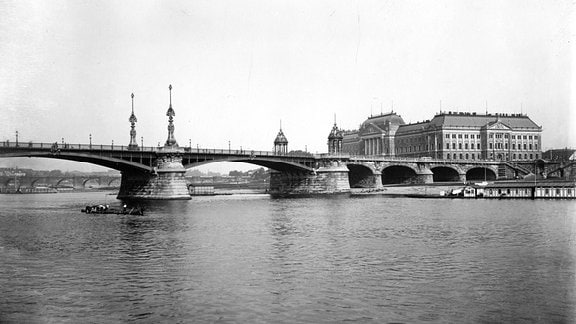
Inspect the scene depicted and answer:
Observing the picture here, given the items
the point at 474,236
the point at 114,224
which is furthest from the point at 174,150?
the point at 474,236

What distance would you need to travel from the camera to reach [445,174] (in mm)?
174000

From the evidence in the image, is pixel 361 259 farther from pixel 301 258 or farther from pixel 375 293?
pixel 375 293

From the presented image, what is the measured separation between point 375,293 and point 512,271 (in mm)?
9037

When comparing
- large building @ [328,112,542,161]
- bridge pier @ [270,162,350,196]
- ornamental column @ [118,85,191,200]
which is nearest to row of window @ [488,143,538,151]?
large building @ [328,112,542,161]

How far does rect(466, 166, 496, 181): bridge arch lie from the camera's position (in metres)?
170

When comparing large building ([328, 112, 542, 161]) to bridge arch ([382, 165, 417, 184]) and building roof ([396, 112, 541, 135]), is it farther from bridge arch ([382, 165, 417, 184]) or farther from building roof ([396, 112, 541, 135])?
bridge arch ([382, 165, 417, 184])

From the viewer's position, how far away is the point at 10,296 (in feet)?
84.6

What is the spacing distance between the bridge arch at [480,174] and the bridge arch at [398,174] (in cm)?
2147

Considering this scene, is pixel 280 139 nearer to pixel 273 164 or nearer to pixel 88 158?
pixel 273 164

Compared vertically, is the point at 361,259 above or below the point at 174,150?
below

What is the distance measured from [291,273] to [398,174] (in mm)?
138503

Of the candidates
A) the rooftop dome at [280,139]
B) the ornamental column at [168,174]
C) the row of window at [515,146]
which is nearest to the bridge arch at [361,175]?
the rooftop dome at [280,139]

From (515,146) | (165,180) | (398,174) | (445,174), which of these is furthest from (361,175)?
(165,180)

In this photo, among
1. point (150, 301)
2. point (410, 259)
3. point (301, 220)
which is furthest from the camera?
point (301, 220)
